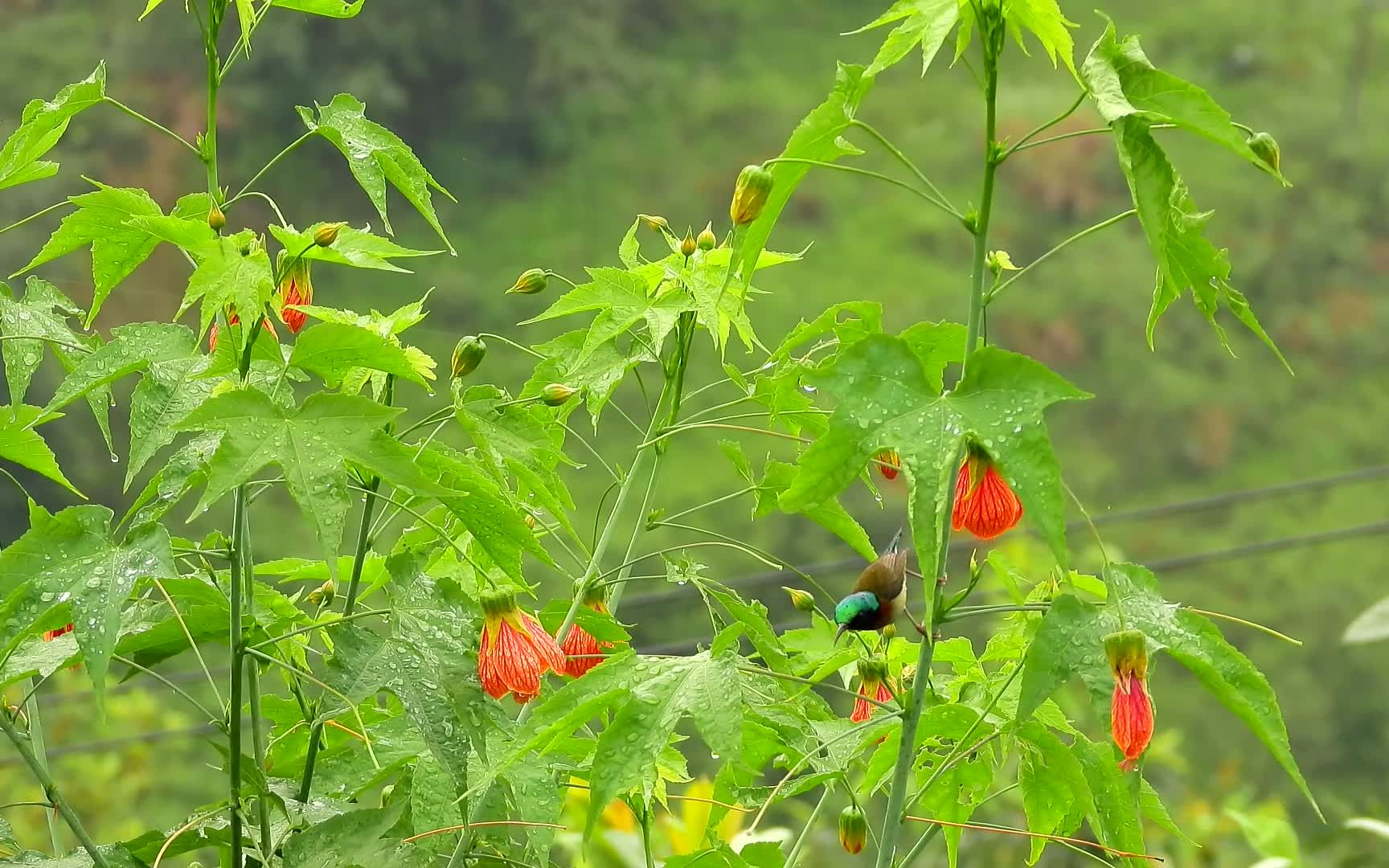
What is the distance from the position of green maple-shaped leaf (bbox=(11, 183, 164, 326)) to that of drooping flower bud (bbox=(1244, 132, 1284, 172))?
58cm

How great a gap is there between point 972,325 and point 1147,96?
5.4 inches

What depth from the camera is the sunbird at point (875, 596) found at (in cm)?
Answer: 96

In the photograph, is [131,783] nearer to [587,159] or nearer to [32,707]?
[32,707]

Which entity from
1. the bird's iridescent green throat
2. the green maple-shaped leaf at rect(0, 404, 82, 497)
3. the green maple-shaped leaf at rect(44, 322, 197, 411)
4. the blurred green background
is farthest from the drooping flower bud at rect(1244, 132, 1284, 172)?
the blurred green background

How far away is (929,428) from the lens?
70 centimetres

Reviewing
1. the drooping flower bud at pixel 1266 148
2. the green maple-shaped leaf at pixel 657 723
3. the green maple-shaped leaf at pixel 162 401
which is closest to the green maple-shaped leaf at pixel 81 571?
the green maple-shaped leaf at pixel 162 401

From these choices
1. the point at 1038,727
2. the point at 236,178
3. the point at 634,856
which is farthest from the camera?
the point at 236,178

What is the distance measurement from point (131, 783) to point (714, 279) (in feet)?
13.8

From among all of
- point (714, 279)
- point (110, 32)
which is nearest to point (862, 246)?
point (110, 32)

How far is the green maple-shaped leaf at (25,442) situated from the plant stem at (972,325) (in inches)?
19.8

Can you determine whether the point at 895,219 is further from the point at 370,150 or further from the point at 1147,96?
the point at 1147,96

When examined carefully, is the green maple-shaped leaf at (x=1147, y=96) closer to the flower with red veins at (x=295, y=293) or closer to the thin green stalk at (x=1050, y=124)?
the thin green stalk at (x=1050, y=124)

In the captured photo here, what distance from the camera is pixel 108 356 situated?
0.82 metres

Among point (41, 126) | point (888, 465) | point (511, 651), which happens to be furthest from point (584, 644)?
point (41, 126)
